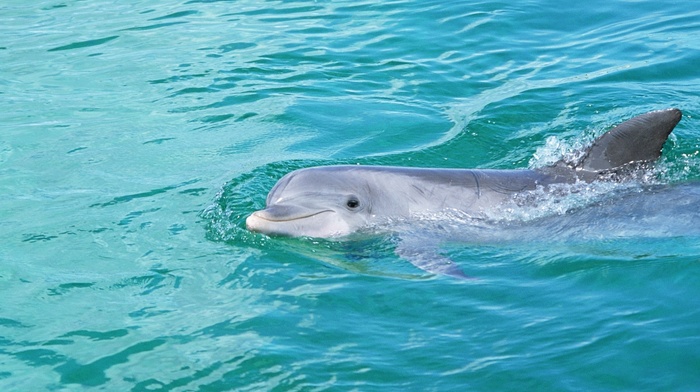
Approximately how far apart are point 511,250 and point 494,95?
5745 millimetres

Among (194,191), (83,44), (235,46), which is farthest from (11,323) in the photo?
(83,44)

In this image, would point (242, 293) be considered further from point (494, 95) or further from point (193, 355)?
point (494, 95)

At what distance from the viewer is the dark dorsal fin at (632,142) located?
9602mm

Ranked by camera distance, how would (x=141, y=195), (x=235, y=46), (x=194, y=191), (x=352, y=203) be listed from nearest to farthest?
(x=352, y=203)
(x=141, y=195)
(x=194, y=191)
(x=235, y=46)

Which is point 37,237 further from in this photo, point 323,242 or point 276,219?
point 323,242

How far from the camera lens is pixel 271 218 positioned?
30.6 ft

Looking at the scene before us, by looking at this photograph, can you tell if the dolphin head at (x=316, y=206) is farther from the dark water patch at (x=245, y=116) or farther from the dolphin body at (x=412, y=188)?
the dark water patch at (x=245, y=116)

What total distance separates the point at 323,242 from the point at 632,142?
129 inches

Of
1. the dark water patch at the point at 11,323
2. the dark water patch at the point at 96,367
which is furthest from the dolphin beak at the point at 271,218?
the dark water patch at the point at 11,323

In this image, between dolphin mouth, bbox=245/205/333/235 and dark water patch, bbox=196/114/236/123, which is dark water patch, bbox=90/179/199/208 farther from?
dark water patch, bbox=196/114/236/123

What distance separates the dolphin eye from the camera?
9.68m

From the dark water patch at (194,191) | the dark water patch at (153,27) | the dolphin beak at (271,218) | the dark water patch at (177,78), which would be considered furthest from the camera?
the dark water patch at (153,27)

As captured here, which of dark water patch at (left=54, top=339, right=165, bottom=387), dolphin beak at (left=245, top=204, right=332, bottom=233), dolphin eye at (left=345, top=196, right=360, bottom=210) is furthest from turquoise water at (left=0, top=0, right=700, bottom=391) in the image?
dolphin eye at (left=345, top=196, right=360, bottom=210)

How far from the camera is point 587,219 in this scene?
9.66m
